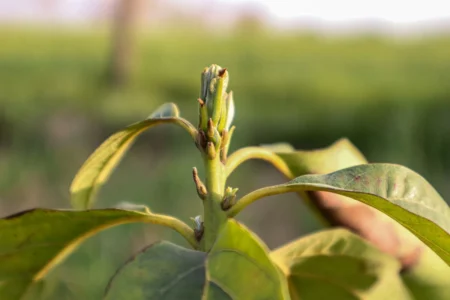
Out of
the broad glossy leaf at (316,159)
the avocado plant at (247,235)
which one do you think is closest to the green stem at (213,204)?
the avocado plant at (247,235)

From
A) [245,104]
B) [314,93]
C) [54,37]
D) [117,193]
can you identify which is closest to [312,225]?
[117,193]

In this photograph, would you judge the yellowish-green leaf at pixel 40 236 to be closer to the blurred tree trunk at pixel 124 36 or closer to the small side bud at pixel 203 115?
the small side bud at pixel 203 115

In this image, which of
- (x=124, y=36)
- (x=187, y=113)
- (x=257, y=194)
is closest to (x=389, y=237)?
(x=257, y=194)

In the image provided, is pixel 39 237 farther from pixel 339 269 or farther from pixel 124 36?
pixel 124 36

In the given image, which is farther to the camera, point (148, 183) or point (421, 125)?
point (421, 125)

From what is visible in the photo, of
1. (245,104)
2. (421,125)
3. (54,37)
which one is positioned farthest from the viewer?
(54,37)

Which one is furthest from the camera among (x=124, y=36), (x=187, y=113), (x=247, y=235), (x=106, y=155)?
(x=124, y=36)

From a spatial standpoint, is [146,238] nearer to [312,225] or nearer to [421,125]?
[312,225]
